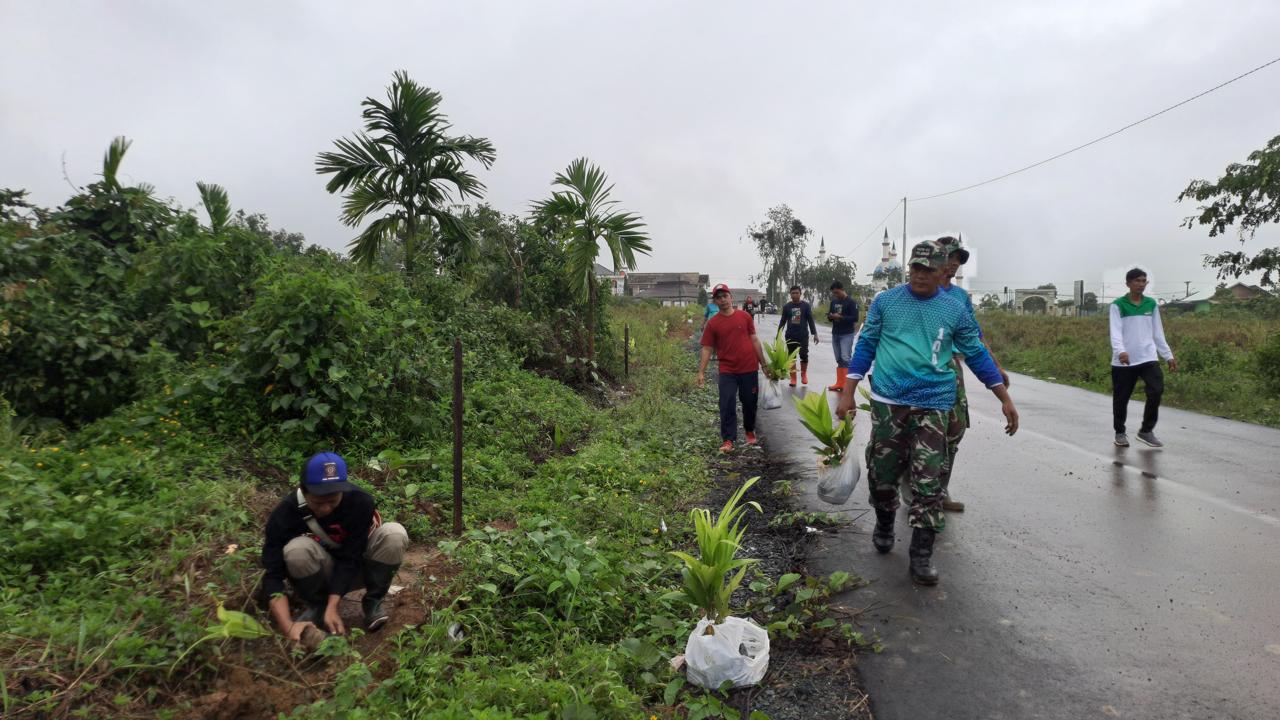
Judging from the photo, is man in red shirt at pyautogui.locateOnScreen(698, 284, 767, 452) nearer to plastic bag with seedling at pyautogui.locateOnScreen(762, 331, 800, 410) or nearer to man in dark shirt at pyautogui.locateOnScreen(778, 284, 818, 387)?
plastic bag with seedling at pyautogui.locateOnScreen(762, 331, 800, 410)

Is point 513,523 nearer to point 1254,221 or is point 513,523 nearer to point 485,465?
point 485,465

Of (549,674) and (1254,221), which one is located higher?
(1254,221)

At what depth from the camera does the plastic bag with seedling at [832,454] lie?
4824 mm

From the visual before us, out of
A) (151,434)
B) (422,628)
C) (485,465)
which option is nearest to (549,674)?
(422,628)

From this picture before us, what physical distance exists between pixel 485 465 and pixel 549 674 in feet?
11.2

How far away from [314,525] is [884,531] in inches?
131

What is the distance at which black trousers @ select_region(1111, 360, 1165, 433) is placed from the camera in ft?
24.4

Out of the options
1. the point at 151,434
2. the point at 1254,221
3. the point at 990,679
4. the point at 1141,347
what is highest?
the point at 1254,221

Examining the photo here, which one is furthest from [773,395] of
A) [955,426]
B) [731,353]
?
[955,426]

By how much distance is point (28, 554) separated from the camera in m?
3.61

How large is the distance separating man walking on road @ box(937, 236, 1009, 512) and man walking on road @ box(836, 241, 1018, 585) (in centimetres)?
17

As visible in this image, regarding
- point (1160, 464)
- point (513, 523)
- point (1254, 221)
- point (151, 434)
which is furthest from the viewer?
point (1254, 221)

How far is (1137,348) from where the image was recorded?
24.5 ft

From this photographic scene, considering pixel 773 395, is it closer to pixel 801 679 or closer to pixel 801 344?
pixel 801 344
